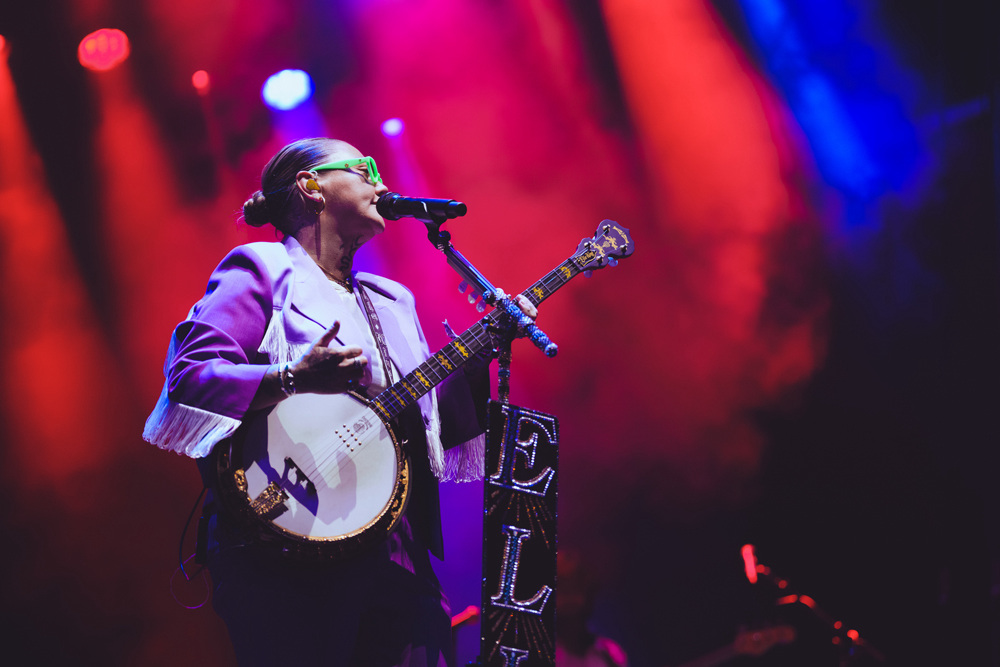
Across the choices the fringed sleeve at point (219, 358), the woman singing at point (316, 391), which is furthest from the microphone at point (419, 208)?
the fringed sleeve at point (219, 358)

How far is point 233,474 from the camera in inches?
→ 77.4

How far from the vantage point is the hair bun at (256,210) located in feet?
8.89

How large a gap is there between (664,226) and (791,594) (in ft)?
7.24

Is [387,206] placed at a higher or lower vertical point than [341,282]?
higher

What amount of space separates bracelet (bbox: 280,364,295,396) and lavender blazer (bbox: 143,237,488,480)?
2.5 inches

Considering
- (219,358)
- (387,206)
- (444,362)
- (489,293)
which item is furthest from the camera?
(387,206)

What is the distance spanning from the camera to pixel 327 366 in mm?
1943

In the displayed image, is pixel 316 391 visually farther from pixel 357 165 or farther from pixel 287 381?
pixel 357 165

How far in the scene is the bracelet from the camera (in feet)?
6.60

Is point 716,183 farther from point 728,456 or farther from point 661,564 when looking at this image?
point 661,564

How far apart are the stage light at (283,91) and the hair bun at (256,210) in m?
1.56

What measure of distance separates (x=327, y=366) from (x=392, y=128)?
2.61 meters

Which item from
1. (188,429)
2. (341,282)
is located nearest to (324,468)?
(188,429)

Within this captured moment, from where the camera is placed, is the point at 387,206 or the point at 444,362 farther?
the point at 387,206
